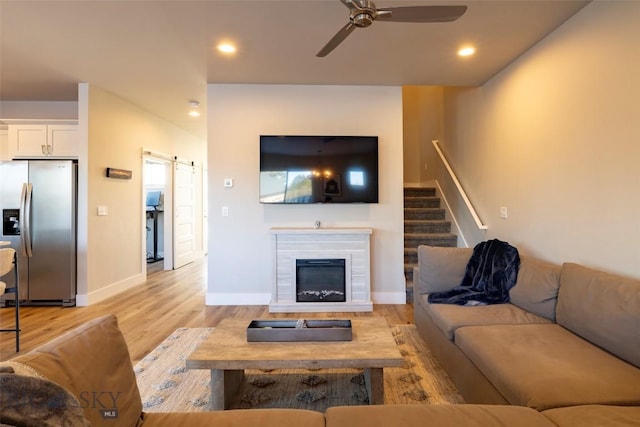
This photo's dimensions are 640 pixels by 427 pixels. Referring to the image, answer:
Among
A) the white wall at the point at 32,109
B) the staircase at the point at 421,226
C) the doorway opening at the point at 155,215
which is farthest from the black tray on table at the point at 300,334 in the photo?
the doorway opening at the point at 155,215

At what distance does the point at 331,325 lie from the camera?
1975 millimetres

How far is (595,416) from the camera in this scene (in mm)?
1146

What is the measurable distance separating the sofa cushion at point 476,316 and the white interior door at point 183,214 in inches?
205

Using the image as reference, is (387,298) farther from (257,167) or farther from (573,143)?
(573,143)

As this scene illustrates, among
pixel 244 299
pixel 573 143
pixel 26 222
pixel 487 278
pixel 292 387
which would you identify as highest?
pixel 573 143

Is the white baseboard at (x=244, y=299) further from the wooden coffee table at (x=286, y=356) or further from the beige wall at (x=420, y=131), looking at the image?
the beige wall at (x=420, y=131)

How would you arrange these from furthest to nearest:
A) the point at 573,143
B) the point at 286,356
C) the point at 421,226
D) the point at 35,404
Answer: the point at 421,226
the point at 573,143
the point at 286,356
the point at 35,404

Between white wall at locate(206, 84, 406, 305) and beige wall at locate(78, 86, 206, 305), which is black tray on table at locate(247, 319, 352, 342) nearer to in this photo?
white wall at locate(206, 84, 406, 305)

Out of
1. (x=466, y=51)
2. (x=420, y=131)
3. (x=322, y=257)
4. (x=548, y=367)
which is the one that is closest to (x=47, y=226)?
(x=322, y=257)

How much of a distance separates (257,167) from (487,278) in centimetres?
275

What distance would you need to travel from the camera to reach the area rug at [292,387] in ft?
6.28

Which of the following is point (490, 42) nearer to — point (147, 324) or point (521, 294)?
point (521, 294)

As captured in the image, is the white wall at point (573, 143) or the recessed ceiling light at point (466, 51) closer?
the white wall at point (573, 143)

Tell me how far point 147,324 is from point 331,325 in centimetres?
230
